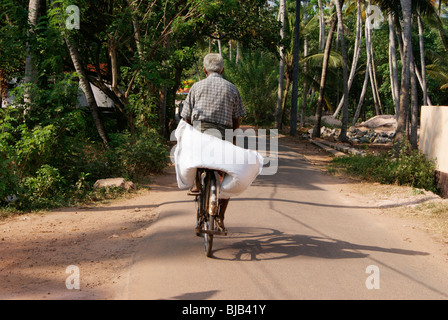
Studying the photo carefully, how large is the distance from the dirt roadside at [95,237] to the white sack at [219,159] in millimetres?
1230

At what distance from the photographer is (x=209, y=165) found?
488 cm

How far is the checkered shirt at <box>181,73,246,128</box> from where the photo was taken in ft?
17.4

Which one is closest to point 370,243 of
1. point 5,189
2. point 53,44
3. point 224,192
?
point 224,192

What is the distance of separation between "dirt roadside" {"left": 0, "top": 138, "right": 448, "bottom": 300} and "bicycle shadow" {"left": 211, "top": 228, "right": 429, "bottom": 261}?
3.19ft

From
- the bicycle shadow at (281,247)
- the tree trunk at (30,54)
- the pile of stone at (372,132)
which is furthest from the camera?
the pile of stone at (372,132)

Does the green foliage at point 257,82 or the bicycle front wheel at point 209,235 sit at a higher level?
the green foliage at point 257,82

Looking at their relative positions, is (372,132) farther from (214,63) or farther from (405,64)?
(214,63)

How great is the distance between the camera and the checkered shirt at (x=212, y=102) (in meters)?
5.31

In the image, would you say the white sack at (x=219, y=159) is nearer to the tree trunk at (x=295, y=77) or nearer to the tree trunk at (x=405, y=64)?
the tree trunk at (x=405, y=64)

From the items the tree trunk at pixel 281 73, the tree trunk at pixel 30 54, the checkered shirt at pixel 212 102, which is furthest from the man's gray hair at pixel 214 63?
the tree trunk at pixel 281 73

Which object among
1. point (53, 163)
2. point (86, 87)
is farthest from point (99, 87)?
point (53, 163)

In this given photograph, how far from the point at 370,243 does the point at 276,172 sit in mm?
6349

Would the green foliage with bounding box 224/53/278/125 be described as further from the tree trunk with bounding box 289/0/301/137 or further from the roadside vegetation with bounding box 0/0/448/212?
the roadside vegetation with bounding box 0/0/448/212

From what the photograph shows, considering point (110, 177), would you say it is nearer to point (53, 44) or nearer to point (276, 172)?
point (53, 44)
